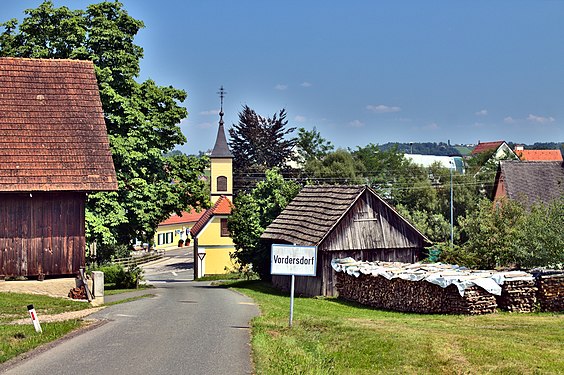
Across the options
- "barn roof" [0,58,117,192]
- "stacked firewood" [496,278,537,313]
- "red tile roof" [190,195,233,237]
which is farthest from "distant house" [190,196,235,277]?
"stacked firewood" [496,278,537,313]

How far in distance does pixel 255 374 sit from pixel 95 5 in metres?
30.9

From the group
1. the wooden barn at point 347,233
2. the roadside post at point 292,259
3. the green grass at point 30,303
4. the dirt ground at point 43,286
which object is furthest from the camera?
the wooden barn at point 347,233

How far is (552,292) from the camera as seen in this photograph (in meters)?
25.3

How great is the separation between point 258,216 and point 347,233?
10.5 m

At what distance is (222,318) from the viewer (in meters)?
22.6

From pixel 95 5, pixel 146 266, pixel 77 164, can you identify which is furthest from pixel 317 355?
pixel 146 266

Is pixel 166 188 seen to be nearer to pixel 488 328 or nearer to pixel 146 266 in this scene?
pixel 488 328

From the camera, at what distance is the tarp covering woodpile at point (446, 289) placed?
82.4ft

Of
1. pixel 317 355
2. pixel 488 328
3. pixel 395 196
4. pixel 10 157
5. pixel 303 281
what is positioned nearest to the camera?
pixel 317 355

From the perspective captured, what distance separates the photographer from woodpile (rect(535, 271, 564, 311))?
25188 mm

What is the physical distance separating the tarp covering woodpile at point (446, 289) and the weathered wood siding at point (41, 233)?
1214cm

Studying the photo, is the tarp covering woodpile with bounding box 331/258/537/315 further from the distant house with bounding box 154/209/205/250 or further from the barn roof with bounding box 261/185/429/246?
the distant house with bounding box 154/209/205/250

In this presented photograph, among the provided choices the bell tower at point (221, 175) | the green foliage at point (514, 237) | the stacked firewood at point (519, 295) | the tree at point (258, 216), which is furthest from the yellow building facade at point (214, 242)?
the stacked firewood at point (519, 295)

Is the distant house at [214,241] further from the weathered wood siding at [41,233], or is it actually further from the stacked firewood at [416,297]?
the weathered wood siding at [41,233]
